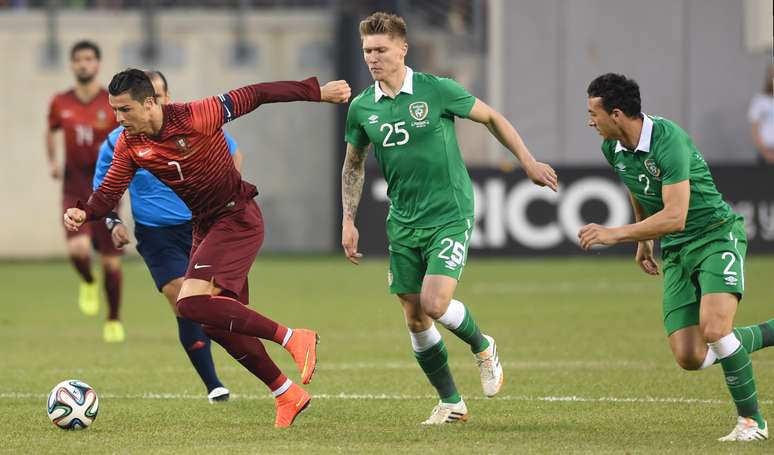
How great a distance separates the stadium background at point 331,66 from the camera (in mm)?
24578

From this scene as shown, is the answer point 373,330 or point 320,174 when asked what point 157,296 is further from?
point 320,174

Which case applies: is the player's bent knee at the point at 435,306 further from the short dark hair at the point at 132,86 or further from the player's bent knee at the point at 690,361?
the short dark hair at the point at 132,86

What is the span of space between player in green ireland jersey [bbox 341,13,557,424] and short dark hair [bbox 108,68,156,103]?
1.15m

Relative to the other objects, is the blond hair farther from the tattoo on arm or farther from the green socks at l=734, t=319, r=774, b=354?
the green socks at l=734, t=319, r=774, b=354

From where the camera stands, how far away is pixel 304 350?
8.06 m

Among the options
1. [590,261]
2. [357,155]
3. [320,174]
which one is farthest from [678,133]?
[320,174]

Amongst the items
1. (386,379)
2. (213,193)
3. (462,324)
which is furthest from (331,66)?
(462,324)

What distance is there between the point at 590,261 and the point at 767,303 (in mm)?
6593

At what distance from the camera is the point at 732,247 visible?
7.74m

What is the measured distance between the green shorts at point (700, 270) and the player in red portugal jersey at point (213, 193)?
1967mm

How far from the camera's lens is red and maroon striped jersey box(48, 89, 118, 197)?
14.2m

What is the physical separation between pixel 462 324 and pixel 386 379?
2428 mm

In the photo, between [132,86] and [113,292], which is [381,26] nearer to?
[132,86]

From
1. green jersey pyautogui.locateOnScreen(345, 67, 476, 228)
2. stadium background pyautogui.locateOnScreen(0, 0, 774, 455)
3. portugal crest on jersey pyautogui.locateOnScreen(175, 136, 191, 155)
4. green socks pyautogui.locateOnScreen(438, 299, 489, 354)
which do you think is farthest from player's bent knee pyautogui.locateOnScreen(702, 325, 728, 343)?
portugal crest on jersey pyautogui.locateOnScreen(175, 136, 191, 155)
